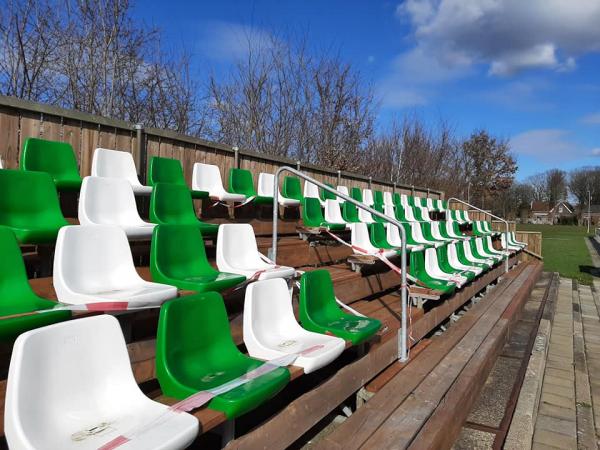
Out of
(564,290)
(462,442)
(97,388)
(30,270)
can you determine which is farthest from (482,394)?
(564,290)

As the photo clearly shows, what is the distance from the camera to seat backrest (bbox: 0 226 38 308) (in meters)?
2.02

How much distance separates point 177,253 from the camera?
2.95m

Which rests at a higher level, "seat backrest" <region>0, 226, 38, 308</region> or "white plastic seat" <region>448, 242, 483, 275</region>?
"seat backrest" <region>0, 226, 38, 308</region>

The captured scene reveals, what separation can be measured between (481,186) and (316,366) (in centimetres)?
3329

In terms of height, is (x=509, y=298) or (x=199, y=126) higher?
(x=199, y=126)

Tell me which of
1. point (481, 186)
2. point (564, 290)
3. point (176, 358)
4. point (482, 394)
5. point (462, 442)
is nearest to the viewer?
point (176, 358)

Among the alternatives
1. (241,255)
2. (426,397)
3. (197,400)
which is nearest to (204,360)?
(197,400)

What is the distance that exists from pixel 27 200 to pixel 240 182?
293cm

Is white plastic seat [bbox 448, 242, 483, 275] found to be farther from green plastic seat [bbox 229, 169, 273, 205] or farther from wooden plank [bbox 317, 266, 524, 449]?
green plastic seat [bbox 229, 169, 273, 205]

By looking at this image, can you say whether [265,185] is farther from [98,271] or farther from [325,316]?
[98,271]

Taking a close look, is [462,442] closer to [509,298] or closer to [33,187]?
[33,187]

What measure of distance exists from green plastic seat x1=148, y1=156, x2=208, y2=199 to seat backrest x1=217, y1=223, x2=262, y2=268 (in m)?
1.19

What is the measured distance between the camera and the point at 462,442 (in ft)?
8.98

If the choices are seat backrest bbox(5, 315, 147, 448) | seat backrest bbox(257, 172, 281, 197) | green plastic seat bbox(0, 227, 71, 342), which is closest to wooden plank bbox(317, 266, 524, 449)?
seat backrest bbox(5, 315, 147, 448)
